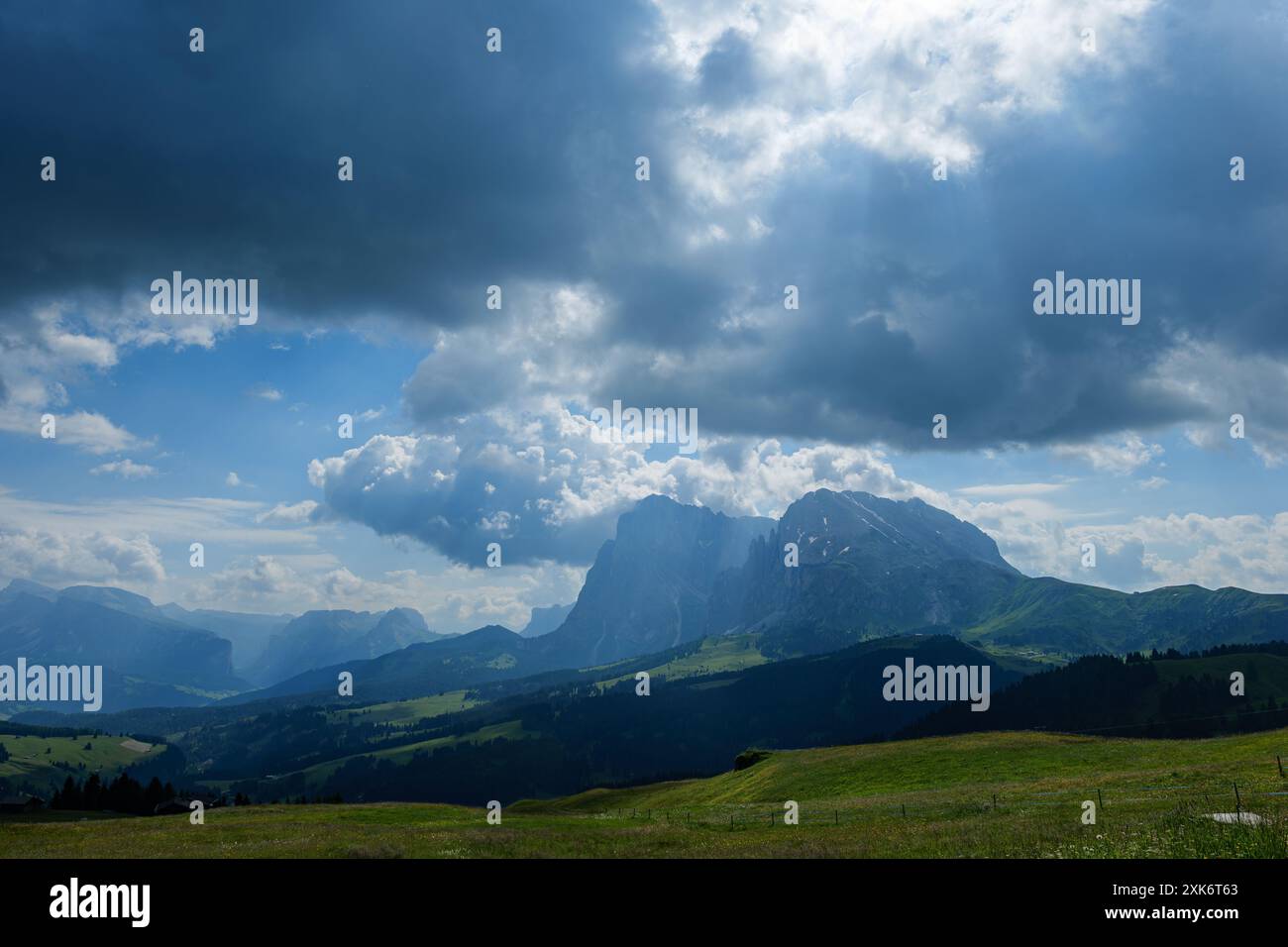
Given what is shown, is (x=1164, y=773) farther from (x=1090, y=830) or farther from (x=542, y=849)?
(x=542, y=849)

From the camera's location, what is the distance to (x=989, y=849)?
30953mm

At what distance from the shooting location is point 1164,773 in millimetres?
59750

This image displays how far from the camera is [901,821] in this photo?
4872cm

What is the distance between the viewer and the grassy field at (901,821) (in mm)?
32562

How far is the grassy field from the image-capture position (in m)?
32.6
